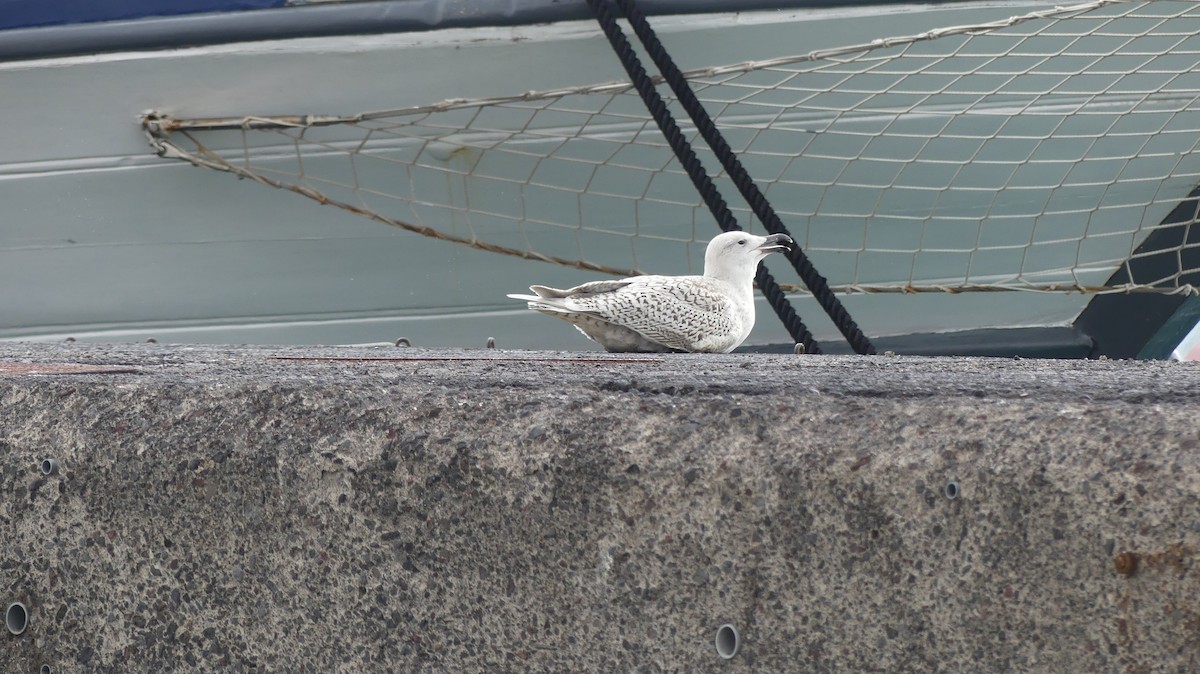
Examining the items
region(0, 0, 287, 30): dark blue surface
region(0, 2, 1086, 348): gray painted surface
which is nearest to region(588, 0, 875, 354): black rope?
region(0, 2, 1086, 348): gray painted surface

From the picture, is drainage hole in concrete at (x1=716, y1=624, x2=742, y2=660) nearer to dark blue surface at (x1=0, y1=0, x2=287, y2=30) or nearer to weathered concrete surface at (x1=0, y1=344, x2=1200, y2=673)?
weathered concrete surface at (x1=0, y1=344, x2=1200, y2=673)

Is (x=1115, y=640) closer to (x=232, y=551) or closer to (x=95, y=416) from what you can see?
(x=232, y=551)

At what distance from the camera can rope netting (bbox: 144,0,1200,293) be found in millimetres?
4387

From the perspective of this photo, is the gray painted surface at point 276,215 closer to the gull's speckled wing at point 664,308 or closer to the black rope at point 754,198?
the black rope at point 754,198

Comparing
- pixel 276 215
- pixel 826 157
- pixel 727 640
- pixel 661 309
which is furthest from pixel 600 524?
pixel 276 215

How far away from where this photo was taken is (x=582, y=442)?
1.16 m

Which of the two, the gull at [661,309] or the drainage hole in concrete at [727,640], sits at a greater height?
the drainage hole in concrete at [727,640]

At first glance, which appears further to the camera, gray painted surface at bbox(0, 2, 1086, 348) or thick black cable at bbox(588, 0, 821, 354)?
gray painted surface at bbox(0, 2, 1086, 348)

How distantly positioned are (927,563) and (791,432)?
0.17 metres

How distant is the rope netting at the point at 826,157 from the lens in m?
4.39

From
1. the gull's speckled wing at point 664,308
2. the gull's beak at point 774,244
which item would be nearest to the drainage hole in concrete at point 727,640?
the gull's speckled wing at point 664,308

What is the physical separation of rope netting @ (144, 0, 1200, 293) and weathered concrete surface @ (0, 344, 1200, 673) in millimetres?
3111

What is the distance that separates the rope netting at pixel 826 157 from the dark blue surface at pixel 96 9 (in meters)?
0.39

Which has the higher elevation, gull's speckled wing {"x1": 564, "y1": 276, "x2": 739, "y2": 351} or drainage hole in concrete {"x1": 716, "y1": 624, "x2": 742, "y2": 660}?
drainage hole in concrete {"x1": 716, "y1": 624, "x2": 742, "y2": 660}
